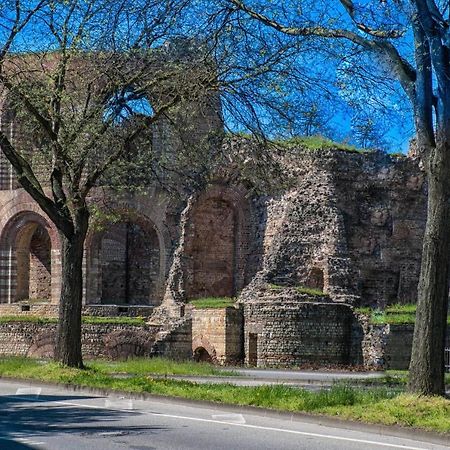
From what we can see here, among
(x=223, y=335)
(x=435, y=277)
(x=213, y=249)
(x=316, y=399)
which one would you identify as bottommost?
(x=316, y=399)

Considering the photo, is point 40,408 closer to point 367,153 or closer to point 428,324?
point 428,324

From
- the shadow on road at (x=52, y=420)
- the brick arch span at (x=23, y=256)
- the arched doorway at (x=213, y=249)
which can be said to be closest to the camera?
the shadow on road at (x=52, y=420)

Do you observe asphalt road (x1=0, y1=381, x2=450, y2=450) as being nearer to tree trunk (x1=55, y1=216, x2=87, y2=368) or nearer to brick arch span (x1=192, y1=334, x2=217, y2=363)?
tree trunk (x1=55, y1=216, x2=87, y2=368)

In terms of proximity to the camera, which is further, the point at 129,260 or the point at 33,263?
the point at 33,263

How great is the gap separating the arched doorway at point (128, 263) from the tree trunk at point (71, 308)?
18260 millimetres

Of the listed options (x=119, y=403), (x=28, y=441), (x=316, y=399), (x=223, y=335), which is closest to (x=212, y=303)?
(x=223, y=335)

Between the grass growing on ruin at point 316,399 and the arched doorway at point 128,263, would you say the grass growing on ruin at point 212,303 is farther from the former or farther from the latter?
the grass growing on ruin at point 316,399

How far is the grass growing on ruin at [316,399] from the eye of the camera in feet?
38.2

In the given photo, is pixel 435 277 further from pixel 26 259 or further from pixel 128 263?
pixel 26 259

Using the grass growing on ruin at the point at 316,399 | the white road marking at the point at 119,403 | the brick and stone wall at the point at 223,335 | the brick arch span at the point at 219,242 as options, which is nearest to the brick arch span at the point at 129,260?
the brick arch span at the point at 219,242

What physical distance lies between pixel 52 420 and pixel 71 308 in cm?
744

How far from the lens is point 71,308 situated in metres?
19.7

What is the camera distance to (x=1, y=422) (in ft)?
39.4

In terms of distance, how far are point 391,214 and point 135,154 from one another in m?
15.0
